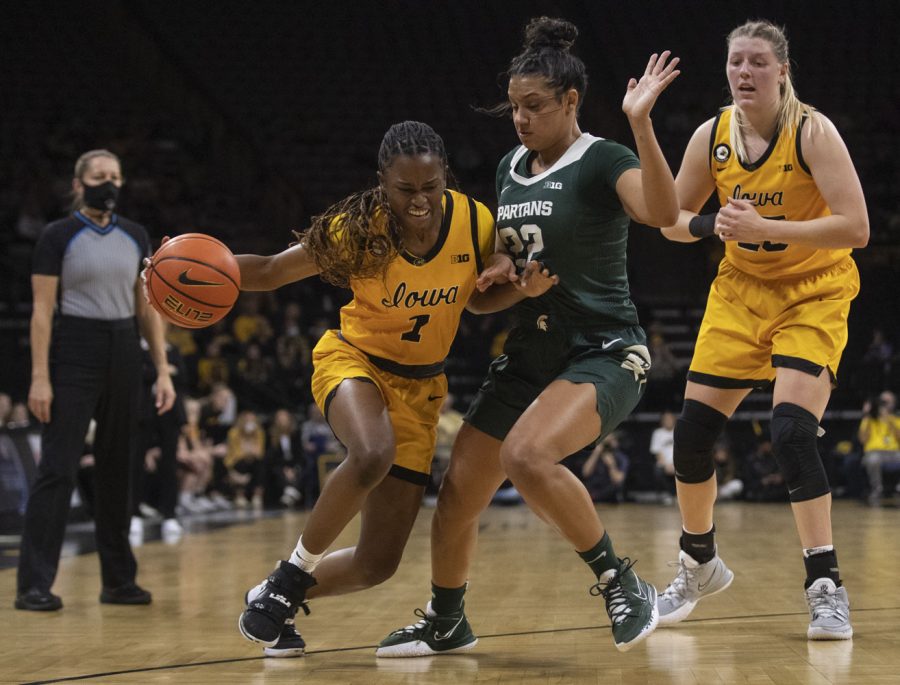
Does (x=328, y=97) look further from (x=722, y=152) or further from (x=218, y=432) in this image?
(x=722, y=152)

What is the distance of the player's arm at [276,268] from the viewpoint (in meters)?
3.51

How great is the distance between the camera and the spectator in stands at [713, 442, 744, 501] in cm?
1205

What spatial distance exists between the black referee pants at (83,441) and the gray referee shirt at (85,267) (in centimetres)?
6

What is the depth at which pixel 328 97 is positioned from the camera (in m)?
18.1

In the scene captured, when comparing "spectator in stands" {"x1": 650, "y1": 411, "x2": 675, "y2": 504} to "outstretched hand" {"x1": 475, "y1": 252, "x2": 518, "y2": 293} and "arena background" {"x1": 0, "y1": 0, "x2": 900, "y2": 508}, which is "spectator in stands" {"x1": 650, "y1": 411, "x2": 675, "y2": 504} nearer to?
"arena background" {"x1": 0, "y1": 0, "x2": 900, "y2": 508}

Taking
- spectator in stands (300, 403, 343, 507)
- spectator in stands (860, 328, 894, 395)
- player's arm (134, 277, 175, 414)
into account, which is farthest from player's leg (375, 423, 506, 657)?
spectator in stands (860, 328, 894, 395)

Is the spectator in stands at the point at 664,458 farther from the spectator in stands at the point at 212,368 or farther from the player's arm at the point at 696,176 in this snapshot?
the player's arm at the point at 696,176

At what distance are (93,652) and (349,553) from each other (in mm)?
852

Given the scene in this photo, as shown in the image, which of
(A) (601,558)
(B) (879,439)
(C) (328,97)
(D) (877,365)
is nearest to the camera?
(A) (601,558)

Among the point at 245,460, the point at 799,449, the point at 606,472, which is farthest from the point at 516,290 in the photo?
the point at 606,472

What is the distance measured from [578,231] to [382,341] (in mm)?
670

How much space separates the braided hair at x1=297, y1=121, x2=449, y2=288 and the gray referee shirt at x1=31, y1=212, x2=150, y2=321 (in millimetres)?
1725

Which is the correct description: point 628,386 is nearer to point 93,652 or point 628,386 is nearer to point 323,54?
point 93,652

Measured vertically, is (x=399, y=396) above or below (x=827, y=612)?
above
